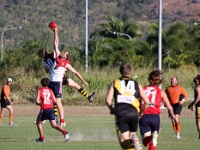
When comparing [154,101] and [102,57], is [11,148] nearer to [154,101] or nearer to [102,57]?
[154,101]

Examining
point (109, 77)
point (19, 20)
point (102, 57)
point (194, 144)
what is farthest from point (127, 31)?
point (194, 144)

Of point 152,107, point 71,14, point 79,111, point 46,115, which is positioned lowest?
point 79,111

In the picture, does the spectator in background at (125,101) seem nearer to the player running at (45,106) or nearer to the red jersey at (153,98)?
the red jersey at (153,98)

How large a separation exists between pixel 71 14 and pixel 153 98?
5167 inches

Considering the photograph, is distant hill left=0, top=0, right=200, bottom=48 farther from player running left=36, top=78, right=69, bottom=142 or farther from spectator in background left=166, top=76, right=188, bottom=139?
player running left=36, top=78, right=69, bottom=142

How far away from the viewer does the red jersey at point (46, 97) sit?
20.4 meters

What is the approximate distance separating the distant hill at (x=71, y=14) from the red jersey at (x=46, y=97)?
107 metres

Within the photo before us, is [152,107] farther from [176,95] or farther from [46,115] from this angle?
[176,95]

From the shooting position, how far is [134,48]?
71875mm

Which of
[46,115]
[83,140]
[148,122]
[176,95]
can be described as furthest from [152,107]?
[176,95]

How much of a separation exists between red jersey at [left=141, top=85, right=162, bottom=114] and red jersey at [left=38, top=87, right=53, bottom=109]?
4831 millimetres

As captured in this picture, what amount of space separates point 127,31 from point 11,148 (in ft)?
223

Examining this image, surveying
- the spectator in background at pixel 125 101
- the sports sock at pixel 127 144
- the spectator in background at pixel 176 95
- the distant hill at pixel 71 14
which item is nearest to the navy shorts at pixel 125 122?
the spectator in background at pixel 125 101

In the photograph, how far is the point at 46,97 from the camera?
20.5 m
